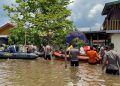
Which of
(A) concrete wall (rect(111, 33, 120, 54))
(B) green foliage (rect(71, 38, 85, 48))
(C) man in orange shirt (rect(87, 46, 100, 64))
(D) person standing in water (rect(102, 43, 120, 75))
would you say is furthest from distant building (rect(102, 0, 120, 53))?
(D) person standing in water (rect(102, 43, 120, 75))

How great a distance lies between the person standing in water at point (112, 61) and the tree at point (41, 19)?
81.3 feet

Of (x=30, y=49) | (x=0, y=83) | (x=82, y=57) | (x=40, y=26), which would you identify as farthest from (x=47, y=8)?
(x=0, y=83)

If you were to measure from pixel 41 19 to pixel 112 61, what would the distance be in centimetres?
2544

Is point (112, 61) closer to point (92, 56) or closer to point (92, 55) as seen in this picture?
point (92, 55)

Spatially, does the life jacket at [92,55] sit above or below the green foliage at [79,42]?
below

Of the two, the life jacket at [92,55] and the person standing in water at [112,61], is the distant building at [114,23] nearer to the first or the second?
the life jacket at [92,55]

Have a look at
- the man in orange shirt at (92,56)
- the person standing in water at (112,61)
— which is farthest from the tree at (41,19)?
the person standing in water at (112,61)

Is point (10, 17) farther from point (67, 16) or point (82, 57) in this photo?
point (82, 57)

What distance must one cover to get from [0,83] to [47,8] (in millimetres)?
26262

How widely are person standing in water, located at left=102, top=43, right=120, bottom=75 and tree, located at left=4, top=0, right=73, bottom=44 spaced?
24.8 meters

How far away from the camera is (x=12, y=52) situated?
33531mm

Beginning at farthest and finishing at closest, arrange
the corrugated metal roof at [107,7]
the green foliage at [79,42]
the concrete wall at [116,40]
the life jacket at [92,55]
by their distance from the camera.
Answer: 1. the green foliage at [79,42]
2. the concrete wall at [116,40]
3. the corrugated metal roof at [107,7]
4. the life jacket at [92,55]

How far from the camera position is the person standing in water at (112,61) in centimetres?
1476

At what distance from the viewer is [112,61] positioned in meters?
14.8
